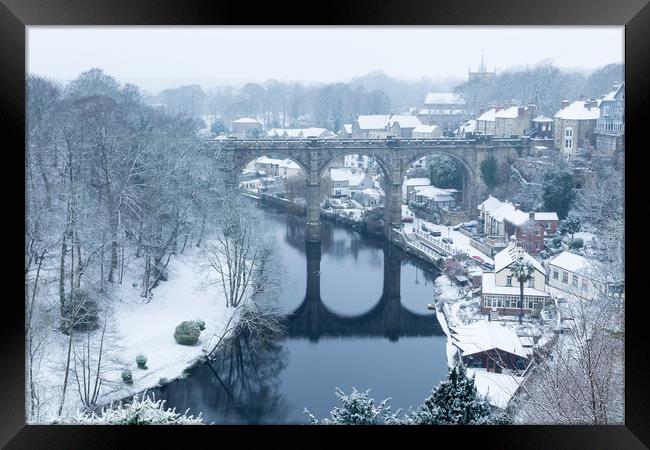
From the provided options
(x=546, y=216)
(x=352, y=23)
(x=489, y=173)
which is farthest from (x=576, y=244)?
(x=352, y=23)

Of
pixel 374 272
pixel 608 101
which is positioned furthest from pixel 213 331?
pixel 608 101

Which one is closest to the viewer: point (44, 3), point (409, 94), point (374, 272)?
point (44, 3)

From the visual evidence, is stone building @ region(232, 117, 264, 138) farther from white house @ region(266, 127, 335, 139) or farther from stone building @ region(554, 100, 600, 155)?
stone building @ region(554, 100, 600, 155)

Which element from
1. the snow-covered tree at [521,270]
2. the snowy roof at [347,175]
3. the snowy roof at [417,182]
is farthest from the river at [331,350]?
the snowy roof at [347,175]

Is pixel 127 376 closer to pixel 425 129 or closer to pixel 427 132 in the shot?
pixel 427 132

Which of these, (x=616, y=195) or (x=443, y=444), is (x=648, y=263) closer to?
(x=443, y=444)

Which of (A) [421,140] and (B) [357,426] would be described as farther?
(A) [421,140]
